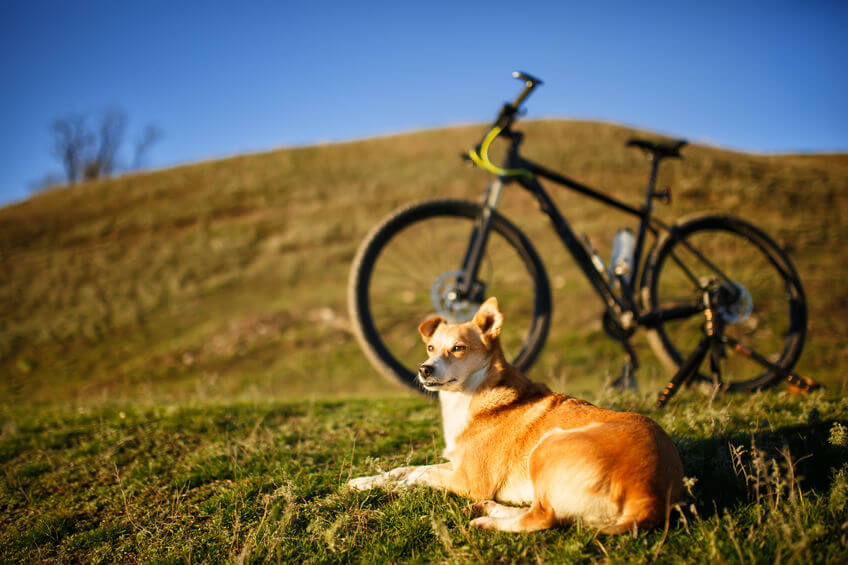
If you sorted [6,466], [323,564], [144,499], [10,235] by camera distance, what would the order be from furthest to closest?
[10,235]
[6,466]
[144,499]
[323,564]

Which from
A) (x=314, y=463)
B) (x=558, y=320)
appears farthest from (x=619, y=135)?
(x=314, y=463)

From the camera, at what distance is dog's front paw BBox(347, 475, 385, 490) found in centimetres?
269

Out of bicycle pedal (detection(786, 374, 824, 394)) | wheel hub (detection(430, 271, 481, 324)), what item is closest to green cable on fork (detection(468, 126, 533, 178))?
wheel hub (detection(430, 271, 481, 324))

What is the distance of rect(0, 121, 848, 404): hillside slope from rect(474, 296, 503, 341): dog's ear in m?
3.10

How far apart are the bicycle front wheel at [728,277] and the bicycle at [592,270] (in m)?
0.01

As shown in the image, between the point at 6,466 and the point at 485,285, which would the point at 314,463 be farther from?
the point at 6,466

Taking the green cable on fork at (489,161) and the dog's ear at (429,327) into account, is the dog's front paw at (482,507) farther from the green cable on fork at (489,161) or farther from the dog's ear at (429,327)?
the green cable on fork at (489,161)

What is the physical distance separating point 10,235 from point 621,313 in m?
30.5

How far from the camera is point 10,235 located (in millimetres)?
23672

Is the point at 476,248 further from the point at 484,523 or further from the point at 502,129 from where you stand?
the point at 484,523

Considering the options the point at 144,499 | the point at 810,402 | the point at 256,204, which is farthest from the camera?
the point at 256,204

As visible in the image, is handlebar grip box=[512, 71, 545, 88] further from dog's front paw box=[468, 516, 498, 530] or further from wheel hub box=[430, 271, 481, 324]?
dog's front paw box=[468, 516, 498, 530]

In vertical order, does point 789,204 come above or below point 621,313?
above

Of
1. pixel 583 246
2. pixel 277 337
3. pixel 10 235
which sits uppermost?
pixel 10 235
